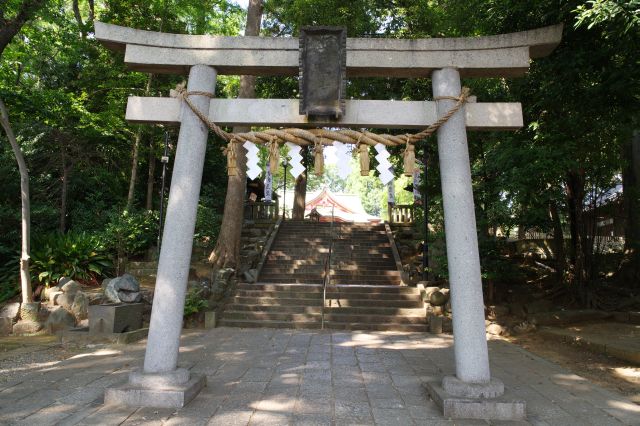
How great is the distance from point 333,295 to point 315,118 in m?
6.49

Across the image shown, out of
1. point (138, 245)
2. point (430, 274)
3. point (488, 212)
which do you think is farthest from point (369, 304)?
point (138, 245)

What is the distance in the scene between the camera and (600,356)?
6.94 meters

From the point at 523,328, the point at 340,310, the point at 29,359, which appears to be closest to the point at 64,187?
the point at 29,359

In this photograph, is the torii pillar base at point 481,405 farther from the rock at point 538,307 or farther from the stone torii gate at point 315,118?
the rock at point 538,307

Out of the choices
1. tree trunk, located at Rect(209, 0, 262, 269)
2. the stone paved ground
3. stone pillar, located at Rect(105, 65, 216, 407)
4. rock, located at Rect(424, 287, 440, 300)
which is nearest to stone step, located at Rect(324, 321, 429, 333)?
rock, located at Rect(424, 287, 440, 300)

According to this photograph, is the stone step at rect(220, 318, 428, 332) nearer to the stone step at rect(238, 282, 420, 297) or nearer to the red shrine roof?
the stone step at rect(238, 282, 420, 297)

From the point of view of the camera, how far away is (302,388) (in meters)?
4.59

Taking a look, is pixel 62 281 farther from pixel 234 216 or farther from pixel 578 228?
pixel 578 228

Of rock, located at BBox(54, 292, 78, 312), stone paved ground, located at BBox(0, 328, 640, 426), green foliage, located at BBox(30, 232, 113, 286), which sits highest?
green foliage, located at BBox(30, 232, 113, 286)

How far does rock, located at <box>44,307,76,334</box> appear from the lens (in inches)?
324

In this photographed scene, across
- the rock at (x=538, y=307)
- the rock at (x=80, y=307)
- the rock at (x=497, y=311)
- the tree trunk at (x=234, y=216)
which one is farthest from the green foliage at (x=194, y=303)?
the rock at (x=538, y=307)

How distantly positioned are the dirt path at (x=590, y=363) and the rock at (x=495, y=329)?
258 mm

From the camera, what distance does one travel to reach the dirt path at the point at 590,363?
17.8 feet

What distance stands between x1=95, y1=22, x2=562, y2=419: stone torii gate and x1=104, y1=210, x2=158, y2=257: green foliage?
310 inches
